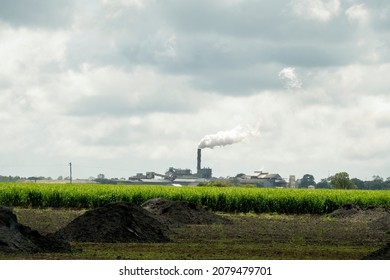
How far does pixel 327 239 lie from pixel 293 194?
22896mm

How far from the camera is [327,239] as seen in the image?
101 feet

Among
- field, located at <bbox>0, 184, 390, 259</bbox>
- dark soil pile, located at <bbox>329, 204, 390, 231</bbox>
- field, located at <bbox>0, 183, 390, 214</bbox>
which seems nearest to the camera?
field, located at <bbox>0, 184, 390, 259</bbox>

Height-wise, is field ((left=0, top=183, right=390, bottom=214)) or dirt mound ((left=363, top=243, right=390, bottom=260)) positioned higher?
field ((left=0, top=183, right=390, bottom=214))

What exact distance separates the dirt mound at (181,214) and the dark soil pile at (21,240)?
1401cm

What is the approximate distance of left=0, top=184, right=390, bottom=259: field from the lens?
24.4 metres

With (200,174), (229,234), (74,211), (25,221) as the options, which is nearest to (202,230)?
(229,234)

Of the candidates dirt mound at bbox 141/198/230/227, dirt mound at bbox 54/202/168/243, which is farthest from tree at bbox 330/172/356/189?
dirt mound at bbox 54/202/168/243

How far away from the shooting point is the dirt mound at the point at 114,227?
28.6 m

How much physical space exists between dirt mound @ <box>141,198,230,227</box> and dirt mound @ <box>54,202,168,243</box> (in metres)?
7.61

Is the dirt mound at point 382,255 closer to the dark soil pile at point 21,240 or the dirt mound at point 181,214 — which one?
the dark soil pile at point 21,240

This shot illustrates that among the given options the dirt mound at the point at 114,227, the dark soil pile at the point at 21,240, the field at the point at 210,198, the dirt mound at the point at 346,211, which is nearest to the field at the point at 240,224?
the field at the point at 210,198

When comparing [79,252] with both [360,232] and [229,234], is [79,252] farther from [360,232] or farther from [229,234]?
[360,232]

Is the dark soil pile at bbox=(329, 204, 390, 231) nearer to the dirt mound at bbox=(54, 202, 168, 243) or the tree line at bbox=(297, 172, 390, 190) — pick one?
the dirt mound at bbox=(54, 202, 168, 243)

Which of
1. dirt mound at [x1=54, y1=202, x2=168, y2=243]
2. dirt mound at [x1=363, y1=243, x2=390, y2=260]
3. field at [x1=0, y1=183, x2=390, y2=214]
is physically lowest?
dirt mound at [x1=363, y1=243, x2=390, y2=260]
